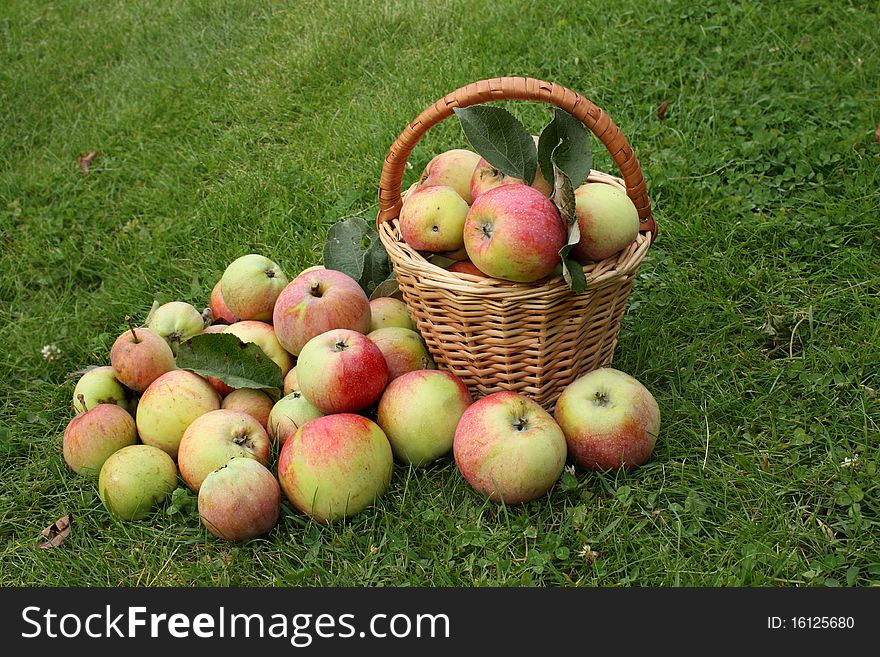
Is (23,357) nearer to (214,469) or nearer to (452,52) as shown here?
(214,469)

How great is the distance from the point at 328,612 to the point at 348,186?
2.40m

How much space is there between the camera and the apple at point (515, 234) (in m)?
2.28

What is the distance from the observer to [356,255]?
9.85ft

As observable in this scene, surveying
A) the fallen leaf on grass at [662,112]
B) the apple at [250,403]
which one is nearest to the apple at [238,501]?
the apple at [250,403]

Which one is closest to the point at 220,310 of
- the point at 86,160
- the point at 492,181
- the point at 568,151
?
the point at 492,181

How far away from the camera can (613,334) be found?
8.87ft

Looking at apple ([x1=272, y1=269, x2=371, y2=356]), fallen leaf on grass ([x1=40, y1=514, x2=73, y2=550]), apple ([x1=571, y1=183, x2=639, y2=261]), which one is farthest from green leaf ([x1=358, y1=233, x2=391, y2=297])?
fallen leaf on grass ([x1=40, y1=514, x2=73, y2=550])

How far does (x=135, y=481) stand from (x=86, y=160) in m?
2.79

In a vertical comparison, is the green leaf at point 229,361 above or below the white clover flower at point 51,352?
above

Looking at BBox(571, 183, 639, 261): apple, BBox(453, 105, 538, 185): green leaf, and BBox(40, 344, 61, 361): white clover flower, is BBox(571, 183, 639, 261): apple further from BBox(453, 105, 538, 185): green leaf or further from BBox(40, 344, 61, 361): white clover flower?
BBox(40, 344, 61, 361): white clover flower

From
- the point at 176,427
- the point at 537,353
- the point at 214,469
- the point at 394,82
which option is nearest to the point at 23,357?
the point at 176,427

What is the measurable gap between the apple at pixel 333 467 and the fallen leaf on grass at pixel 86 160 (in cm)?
290

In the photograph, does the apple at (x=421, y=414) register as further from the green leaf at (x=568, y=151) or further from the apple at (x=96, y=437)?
the apple at (x=96, y=437)

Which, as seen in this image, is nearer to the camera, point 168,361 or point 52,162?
point 168,361
